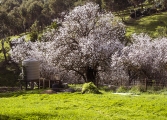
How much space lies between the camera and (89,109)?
2097 centimetres

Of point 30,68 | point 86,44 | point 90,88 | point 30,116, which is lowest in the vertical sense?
point 30,116

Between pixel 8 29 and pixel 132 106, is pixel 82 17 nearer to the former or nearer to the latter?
pixel 132 106

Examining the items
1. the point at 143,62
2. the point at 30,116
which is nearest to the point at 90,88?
the point at 143,62

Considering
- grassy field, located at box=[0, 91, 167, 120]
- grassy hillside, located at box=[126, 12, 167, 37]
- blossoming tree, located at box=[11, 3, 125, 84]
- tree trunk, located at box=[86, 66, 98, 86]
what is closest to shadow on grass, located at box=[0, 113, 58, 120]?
grassy field, located at box=[0, 91, 167, 120]

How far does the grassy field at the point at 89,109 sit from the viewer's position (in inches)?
674

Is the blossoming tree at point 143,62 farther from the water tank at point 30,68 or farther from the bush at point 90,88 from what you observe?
the water tank at point 30,68

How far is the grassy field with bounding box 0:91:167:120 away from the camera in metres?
17.1

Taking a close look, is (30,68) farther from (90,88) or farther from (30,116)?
(30,116)

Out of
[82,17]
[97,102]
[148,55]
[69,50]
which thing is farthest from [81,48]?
[97,102]

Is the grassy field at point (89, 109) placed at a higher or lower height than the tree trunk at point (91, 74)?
lower

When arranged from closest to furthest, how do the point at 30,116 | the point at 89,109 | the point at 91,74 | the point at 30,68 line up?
the point at 30,116, the point at 89,109, the point at 91,74, the point at 30,68

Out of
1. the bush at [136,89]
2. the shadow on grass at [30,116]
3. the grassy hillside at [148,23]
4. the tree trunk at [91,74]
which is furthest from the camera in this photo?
the grassy hillside at [148,23]

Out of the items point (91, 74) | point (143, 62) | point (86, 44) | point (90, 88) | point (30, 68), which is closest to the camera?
point (90, 88)

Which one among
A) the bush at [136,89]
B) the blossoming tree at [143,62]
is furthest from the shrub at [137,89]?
the blossoming tree at [143,62]
